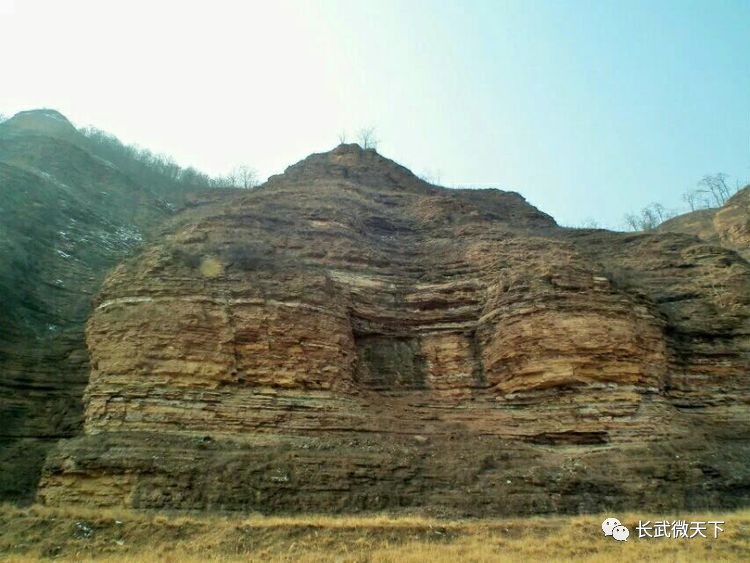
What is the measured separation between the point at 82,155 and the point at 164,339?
2463 cm

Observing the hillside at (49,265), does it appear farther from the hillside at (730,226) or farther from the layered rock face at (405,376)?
the hillside at (730,226)

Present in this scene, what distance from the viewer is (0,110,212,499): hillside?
61.5 ft

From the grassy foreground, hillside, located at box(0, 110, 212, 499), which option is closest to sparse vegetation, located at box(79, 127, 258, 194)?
hillside, located at box(0, 110, 212, 499)

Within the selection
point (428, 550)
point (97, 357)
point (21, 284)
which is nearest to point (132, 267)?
point (97, 357)

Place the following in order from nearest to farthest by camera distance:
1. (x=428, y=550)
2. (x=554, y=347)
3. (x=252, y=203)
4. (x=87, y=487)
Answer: (x=428, y=550) < (x=87, y=487) < (x=554, y=347) < (x=252, y=203)

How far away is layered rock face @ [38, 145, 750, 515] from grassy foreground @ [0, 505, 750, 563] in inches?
43.6

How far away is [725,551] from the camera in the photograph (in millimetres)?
13180

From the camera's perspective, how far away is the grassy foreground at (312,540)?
12.6 metres

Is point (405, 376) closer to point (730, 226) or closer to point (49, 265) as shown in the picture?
point (49, 265)

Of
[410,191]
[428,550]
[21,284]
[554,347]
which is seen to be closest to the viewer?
[428,550]

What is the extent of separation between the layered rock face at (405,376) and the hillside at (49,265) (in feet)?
8.66

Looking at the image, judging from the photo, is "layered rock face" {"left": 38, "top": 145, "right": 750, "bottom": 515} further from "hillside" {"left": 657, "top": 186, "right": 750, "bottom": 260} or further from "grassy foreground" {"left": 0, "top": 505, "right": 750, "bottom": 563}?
"hillside" {"left": 657, "top": 186, "right": 750, "bottom": 260}

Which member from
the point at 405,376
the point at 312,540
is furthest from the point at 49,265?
the point at 312,540

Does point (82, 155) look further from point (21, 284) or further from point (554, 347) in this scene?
point (554, 347)
